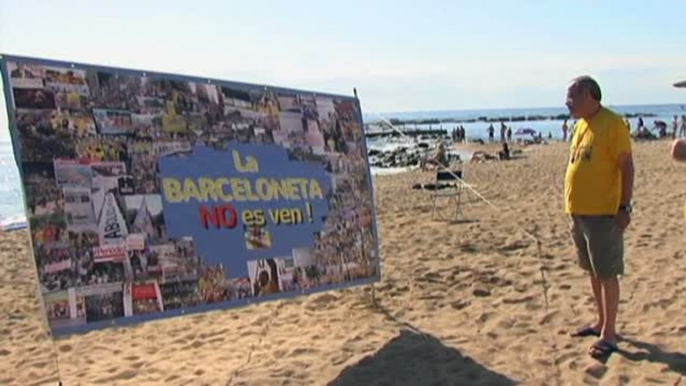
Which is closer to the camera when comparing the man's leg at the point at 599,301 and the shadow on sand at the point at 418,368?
the shadow on sand at the point at 418,368

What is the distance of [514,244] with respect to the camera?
885 cm

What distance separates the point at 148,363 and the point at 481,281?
323 centimetres

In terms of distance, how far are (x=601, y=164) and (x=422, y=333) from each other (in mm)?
1831

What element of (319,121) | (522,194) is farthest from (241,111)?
(522,194)

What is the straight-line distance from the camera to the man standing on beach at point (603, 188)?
15.6 feet

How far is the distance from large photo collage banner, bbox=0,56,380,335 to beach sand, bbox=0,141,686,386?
19.9 inches

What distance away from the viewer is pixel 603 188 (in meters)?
4.78

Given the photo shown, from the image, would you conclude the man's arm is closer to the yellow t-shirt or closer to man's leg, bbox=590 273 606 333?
the yellow t-shirt

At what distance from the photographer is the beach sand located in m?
4.80

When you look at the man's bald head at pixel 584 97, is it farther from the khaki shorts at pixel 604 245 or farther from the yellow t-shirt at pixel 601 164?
the khaki shorts at pixel 604 245

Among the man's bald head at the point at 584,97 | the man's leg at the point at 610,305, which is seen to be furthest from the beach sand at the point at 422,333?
the man's bald head at the point at 584,97

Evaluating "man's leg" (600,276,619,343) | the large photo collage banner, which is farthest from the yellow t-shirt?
the large photo collage banner

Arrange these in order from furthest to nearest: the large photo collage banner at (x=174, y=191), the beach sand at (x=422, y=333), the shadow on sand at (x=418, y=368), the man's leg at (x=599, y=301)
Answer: the man's leg at (x=599, y=301) → the beach sand at (x=422, y=333) → the shadow on sand at (x=418, y=368) → the large photo collage banner at (x=174, y=191)

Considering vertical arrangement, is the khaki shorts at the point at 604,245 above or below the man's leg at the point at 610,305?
above
